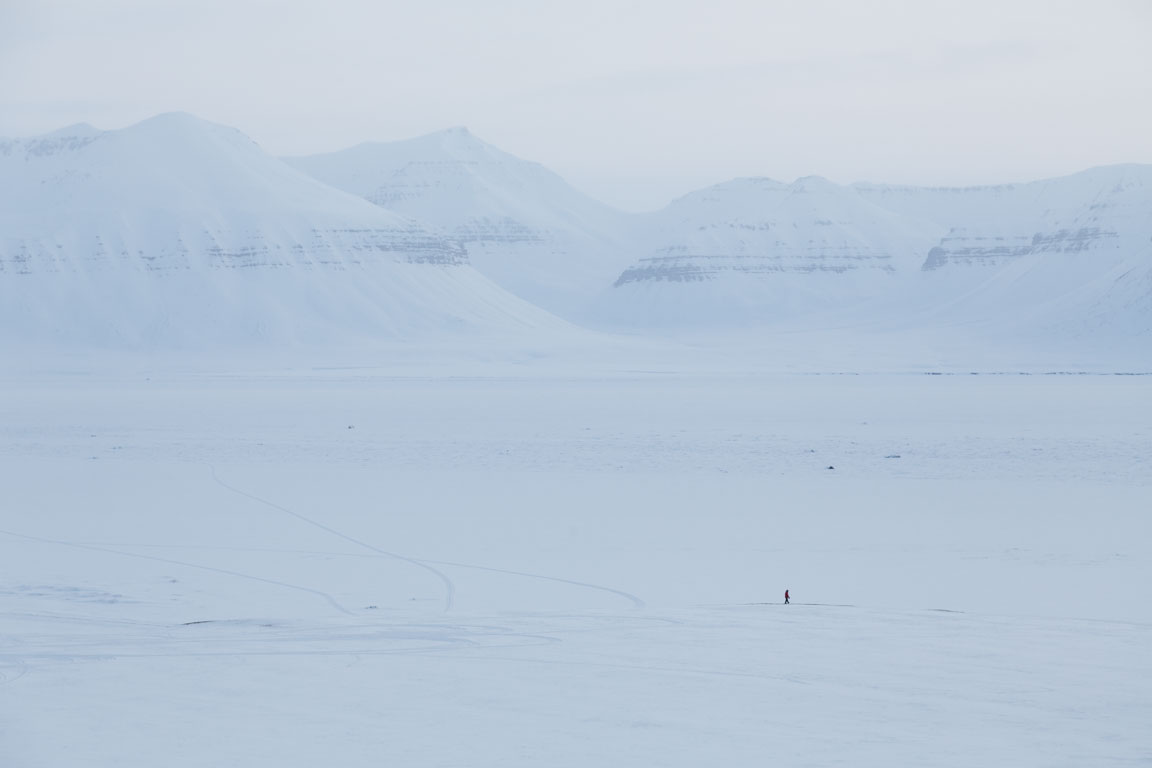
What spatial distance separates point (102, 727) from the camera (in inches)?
327

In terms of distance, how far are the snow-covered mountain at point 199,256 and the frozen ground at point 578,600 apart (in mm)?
85418

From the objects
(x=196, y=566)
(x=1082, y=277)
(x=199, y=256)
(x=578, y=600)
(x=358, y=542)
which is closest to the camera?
(x=578, y=600)

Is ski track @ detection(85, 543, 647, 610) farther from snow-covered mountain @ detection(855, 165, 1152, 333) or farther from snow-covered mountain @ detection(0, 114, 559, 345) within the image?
snow-covered mountain @ detection(855, 165, 1152, 333)

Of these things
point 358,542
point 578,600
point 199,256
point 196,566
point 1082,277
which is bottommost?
point 578,600

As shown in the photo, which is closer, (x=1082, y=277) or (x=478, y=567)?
(x=478, y=567)

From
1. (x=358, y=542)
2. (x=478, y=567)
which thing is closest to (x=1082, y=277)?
(x=358, y=542)

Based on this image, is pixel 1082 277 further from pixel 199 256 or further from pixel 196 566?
pixel 196 566

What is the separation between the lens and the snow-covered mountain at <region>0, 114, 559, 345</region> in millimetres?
117688

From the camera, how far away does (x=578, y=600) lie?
14.1 m

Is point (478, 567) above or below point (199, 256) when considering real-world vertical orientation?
below

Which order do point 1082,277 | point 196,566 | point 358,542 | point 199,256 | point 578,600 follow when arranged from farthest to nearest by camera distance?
point 1082,277 < point 199,256 < point 358,542 < point 196,566 < point 578,600

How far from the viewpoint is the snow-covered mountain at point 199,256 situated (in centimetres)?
11769

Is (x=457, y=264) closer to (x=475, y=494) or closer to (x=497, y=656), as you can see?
(x=475, y=494)

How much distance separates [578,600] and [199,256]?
11856 centimetres
